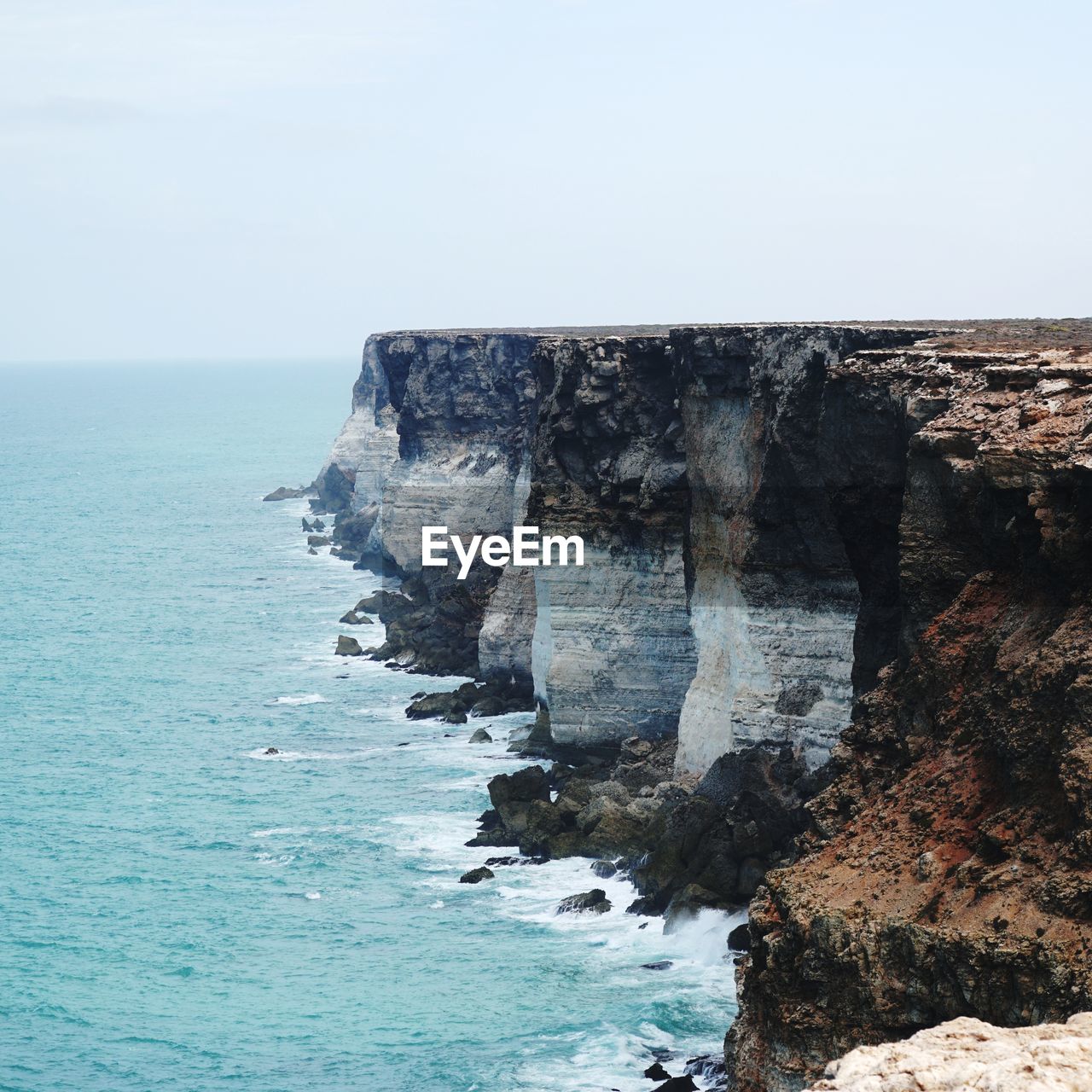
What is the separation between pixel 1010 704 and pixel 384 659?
52.8 m

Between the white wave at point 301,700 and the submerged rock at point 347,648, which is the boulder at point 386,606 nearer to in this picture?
the submerged rock at point 347,648

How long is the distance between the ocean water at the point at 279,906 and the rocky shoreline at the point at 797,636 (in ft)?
7.48

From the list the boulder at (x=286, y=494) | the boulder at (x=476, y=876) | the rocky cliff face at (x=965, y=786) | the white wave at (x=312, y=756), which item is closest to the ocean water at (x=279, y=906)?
the white wave at (x=312, y=756)

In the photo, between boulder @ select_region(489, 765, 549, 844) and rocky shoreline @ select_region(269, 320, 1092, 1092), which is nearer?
rocky shoreline @ select_region(269, 320, 1092, 1092)

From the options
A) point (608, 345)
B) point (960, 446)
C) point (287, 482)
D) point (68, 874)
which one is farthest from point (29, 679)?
point (287, 482)

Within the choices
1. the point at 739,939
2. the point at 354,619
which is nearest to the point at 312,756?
the point at 354,619

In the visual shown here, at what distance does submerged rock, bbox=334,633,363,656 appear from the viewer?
74.0 meters

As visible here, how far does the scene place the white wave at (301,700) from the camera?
6544cm

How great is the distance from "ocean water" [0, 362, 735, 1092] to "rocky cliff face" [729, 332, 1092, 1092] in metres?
10.9

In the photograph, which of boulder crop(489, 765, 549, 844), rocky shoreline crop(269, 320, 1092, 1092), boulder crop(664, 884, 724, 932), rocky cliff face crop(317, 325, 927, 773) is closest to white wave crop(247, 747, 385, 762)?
rocky shoreline crop(269, 320, 1092, 1092)

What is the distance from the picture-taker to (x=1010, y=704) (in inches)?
839

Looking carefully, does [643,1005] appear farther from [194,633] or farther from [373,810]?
[194,633]

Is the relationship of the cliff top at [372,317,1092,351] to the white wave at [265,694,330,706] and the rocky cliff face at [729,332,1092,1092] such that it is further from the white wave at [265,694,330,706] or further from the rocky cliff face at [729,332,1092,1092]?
the white wave at [265,694,330,706]

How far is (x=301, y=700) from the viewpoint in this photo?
65.9 metres
